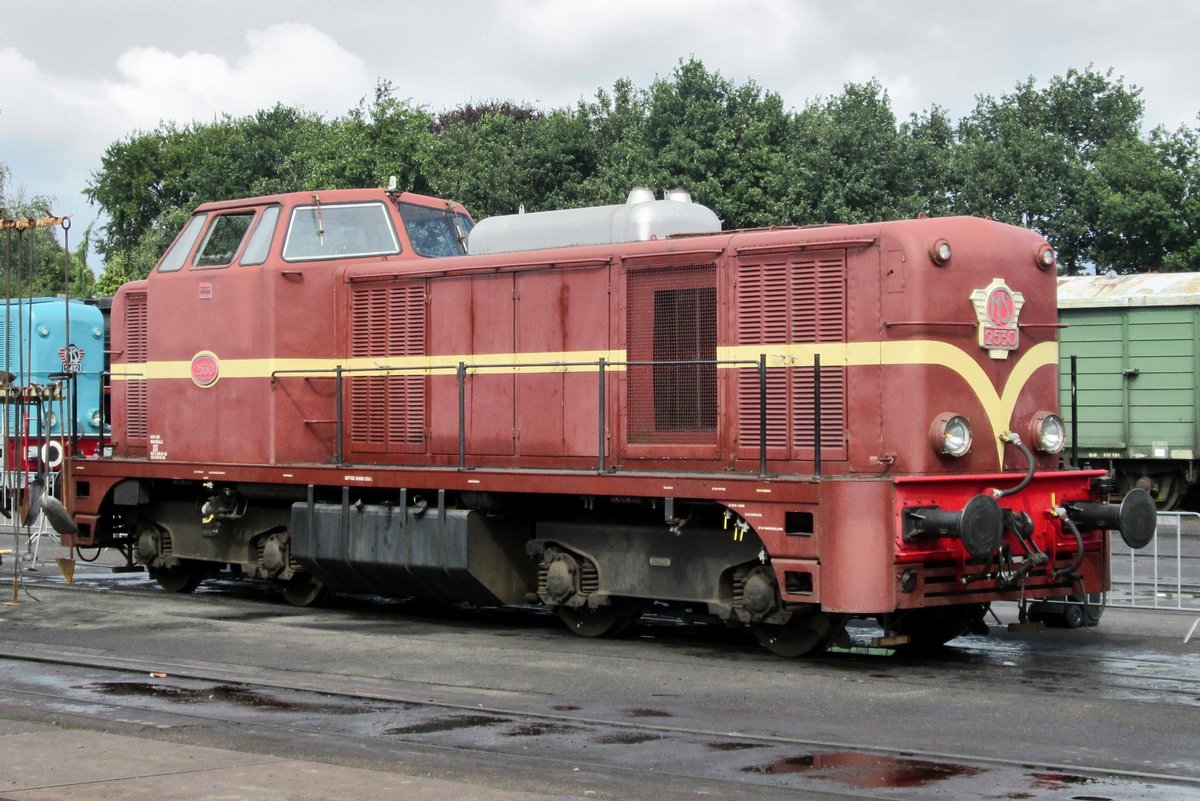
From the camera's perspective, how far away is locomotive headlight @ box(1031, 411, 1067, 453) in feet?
37.1

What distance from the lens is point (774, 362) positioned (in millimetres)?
11203

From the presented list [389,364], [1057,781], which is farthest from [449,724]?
[389,364]

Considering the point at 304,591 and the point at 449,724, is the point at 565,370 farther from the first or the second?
the point at 449,724

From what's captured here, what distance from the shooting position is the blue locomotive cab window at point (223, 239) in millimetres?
14328

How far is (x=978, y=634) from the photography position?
1217cm

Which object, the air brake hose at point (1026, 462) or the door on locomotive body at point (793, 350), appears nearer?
the air brake hose at point (1026, 462)

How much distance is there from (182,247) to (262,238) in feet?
4.03

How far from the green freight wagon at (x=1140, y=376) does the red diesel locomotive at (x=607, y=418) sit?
43.4 ft

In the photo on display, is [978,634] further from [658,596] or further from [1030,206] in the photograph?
[1030,206]

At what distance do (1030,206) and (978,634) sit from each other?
30.7 meters

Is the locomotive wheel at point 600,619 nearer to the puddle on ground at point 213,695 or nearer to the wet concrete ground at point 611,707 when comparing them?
the wet concrete ground at point 611,707

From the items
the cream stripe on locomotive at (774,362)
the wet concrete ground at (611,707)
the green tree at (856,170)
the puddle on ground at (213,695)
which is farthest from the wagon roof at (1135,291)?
the puddle on ground at (213,695)

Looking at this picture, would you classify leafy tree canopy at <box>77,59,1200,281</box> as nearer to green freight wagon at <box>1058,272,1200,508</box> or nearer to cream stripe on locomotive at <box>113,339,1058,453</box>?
green freight wagon at <box>1058,272,1200,508</box>

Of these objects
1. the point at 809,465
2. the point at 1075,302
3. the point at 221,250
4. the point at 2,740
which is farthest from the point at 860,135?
the point at 2,740
